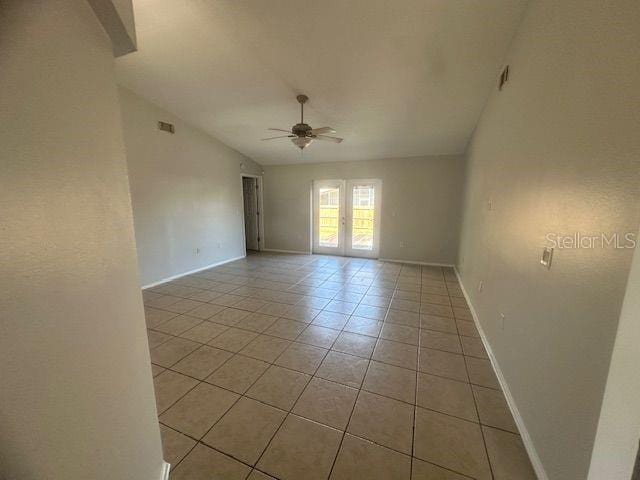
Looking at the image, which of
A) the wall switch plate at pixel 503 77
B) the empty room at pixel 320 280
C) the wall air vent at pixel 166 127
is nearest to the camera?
the empty room at pixel 320 280

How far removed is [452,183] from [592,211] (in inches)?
180

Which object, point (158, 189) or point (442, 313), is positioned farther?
point (158, 189)

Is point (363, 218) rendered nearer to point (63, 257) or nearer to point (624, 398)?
point (624, 398)

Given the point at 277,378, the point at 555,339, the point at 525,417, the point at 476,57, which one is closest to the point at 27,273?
the point at 277,378

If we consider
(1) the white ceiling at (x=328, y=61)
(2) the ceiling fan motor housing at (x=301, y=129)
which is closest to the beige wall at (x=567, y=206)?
(1) the white ceiling at (x=328, y=61)

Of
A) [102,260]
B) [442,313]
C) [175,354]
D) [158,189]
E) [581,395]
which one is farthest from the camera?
[158,189]

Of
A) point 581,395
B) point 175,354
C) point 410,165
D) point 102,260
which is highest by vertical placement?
point 410,165

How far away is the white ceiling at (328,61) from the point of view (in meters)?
2.04

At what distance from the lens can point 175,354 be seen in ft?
7.40

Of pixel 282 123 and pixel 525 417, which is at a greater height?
pixel 282 123

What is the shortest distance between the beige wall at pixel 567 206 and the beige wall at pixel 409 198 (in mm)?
3333

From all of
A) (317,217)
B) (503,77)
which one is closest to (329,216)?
(317,217)

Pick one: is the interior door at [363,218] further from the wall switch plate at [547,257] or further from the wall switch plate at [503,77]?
the wall switch plate at [547,257]

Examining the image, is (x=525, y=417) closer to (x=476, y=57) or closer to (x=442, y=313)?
(x=442, y=313)
